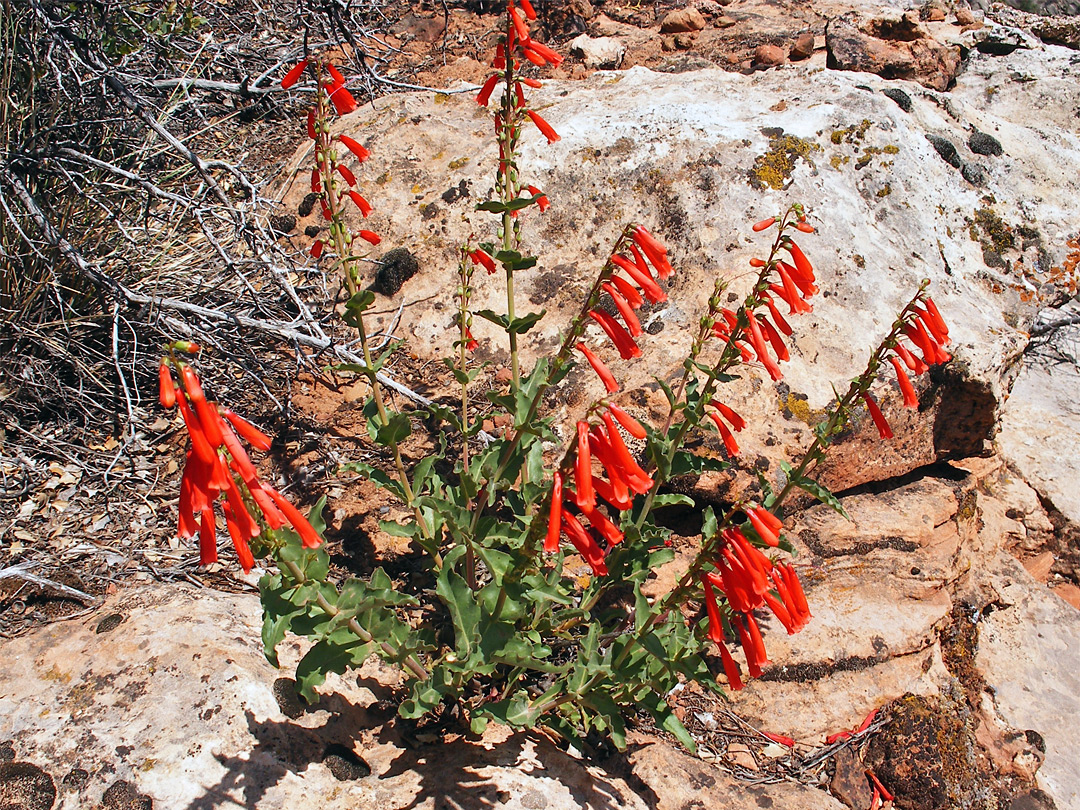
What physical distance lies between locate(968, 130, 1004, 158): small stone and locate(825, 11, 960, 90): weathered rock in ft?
5.46

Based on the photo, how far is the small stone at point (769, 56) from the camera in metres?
8.16

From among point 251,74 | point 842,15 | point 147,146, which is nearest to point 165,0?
point 251,74

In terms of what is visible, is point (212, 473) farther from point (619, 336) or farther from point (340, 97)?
point (340, 97)

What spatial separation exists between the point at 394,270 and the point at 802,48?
599cm

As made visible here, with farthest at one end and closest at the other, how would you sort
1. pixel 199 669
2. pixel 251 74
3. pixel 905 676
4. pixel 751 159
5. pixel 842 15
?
pixel 842 15, pixel 251 74, pixel 751 159, pixel 905 676, pixel 199 669

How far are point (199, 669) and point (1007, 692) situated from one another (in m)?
4.62

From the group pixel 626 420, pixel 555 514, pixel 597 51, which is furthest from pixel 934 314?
pixel 597 51

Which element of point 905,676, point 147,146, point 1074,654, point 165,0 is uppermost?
point 165,0

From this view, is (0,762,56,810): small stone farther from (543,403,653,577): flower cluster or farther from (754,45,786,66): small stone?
(754,45,786,66): small stone

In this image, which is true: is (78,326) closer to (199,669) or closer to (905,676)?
(199,669)

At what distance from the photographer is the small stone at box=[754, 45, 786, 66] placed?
8164mm

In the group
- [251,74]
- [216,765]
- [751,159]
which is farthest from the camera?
[251,74]

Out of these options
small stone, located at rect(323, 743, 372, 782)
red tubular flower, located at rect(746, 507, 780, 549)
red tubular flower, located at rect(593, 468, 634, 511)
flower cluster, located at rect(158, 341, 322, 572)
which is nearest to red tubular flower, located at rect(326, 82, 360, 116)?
flower cluster, located at rect(158, 341, 322, 572)

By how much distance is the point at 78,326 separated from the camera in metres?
4.61
